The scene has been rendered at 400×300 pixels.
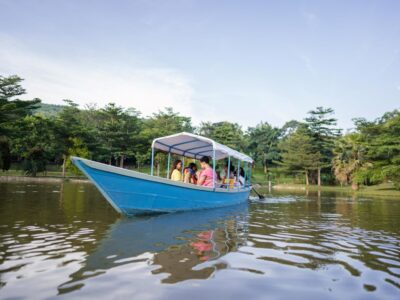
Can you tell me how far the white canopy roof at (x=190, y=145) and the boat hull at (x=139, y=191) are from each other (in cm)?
187

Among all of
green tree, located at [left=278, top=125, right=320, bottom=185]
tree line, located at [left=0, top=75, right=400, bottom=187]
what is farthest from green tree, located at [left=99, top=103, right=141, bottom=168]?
green tree, located at [left=278, top=125, right=320, bottom=185]

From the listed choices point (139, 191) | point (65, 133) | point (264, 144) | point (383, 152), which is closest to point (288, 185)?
point (383, 152)

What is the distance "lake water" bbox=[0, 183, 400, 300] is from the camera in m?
3.73

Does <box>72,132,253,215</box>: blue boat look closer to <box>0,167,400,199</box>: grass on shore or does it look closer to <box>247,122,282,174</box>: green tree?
<box>0,167,400,199</box>: grass on shore

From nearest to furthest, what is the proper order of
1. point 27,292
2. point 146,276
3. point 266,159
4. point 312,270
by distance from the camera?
point 27,292 < point 146,276 < point 312,270 < point 266,159

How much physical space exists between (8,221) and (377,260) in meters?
7.90

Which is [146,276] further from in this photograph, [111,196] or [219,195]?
[219,195]

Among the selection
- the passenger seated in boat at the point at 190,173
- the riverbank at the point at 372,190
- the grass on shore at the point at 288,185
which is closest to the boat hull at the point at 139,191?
the passenger seated in boat at the point at 190,173

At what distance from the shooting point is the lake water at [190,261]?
373 centimetres

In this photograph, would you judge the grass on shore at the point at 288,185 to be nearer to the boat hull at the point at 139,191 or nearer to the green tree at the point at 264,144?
the green tree at the point at 264,144

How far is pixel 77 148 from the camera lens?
40625mm

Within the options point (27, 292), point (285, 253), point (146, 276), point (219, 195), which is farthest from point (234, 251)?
point (219, 195)

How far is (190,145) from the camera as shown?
14273 mm

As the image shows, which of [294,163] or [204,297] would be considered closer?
[204,297]
